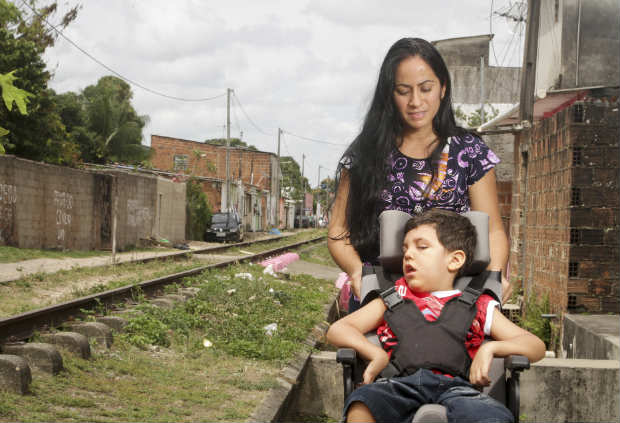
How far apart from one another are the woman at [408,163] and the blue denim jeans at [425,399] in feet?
1.92

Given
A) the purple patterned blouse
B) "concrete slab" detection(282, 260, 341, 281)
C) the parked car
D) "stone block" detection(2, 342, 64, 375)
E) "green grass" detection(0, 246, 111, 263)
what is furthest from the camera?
the parked car

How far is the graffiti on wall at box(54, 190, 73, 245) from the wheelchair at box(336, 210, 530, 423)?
734 inches

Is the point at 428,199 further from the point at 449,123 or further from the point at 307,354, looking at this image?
the point at 307,354

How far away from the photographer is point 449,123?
358 centimetres

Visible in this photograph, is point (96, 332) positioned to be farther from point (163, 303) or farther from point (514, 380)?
point (514, 380)

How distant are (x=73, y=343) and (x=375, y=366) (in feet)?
13.5

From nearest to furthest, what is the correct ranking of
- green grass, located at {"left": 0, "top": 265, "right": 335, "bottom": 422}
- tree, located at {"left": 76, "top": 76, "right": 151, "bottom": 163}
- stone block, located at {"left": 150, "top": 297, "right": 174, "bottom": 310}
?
green grass, located at {"left": 0, "top": 265, "right": 335, "bottom": 422}
stone block, located at {"left": 150, "top": 297, "right": 174, "bottom": 310}
tree, located at {"left": 76, "top": 76, "right": 151, "bottom": 163}

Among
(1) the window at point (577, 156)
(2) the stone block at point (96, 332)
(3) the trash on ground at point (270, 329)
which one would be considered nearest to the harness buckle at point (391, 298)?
(2) the stone block at point (96, 332)

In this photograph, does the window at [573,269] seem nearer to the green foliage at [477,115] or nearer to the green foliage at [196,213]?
the green foliage at [477,115]

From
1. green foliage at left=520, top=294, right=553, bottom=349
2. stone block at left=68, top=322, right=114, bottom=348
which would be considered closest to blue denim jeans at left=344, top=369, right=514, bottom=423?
stone block at left=68, top=322, right=114, bottom=348

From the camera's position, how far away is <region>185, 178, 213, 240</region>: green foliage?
3741 centimetres

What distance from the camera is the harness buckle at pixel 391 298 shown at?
10.4ft

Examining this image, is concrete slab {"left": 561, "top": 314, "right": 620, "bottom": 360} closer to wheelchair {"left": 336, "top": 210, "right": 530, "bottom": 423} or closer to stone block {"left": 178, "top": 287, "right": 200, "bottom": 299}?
wheelchair {"left": 336, "top": 210, "right": 530, "bottom": 423}

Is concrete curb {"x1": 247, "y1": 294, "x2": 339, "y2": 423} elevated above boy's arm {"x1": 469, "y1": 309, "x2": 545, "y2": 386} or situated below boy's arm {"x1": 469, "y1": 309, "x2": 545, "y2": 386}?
below
